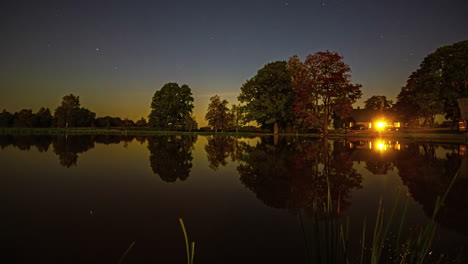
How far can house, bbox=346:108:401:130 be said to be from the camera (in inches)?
3288

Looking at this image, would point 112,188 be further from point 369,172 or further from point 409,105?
point 409,105

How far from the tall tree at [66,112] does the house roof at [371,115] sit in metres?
97.6

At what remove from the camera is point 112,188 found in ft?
31.4

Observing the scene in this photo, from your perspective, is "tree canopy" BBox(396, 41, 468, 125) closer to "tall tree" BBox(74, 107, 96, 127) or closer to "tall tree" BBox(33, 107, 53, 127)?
"tall tree" BBox(74, 107, 96, 127)

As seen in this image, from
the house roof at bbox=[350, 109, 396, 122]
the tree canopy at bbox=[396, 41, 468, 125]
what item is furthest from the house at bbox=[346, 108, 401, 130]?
the tree canopy at bbox=[396, 41, 468, 125]

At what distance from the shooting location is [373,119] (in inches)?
3337

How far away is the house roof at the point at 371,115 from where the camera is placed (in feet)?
278

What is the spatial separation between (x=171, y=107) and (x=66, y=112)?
51.0 metres

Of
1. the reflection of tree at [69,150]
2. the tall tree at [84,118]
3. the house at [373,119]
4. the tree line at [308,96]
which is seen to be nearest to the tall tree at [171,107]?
the tree line at [308,96]

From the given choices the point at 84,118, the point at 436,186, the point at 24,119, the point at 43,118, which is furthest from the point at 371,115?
the point at 24,119

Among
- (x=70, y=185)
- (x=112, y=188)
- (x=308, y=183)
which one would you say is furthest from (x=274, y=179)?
(x=70, y=185)

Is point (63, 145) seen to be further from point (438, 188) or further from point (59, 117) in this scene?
point (59, 117)

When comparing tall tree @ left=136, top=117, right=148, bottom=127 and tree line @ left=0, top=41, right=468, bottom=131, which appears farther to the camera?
tall tree @ left=136, top=117, right=148, bottom=127

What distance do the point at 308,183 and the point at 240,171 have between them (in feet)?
13.6
